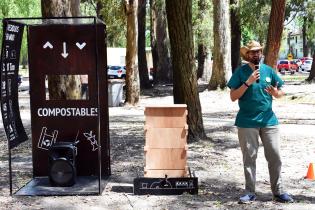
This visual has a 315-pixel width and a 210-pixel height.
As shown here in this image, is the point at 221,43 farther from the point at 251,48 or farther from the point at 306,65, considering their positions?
the point at 306,65

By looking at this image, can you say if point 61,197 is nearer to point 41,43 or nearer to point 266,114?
point 41,43

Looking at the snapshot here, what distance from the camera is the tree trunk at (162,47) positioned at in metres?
36.3

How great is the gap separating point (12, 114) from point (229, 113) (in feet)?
40.8

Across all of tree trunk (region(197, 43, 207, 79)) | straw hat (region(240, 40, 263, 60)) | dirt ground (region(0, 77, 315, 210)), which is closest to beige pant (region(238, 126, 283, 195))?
dirt ground (region(0, 77, 315, 210))

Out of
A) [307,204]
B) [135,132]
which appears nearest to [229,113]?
[135,132]

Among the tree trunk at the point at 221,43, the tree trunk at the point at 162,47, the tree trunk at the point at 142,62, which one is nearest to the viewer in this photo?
the tree trunk at the point at 221,43

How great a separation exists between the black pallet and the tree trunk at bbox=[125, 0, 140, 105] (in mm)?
14190

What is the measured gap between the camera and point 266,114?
6.29 m

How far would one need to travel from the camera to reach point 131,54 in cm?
2094

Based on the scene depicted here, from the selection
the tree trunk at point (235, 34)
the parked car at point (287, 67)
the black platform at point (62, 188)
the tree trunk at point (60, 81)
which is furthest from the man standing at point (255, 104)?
the parked car at point (287, 67)

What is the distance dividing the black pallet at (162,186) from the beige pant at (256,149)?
827 mm

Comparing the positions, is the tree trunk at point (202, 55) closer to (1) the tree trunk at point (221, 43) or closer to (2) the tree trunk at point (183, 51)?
(1) the tree trunk at point (221, 43)

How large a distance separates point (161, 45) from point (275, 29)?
23424 mm

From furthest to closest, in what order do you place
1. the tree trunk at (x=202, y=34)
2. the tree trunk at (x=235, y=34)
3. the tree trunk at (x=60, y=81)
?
the tree trunk at (x=202, y=34) < the tree trunk at (x=235, y=34) < the tree trunk at (x=60, y=81)
